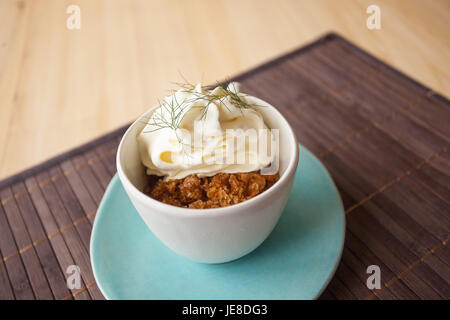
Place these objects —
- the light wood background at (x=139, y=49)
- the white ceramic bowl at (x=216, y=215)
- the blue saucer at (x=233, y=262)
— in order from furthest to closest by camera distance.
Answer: the light wood background at (x=139, y=49) → the blue saucer at (x=233, y=262) → the white ceramic bowl at (x=216, y=215)

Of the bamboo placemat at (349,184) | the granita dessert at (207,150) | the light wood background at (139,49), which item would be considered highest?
the granita dessert at (207,150)

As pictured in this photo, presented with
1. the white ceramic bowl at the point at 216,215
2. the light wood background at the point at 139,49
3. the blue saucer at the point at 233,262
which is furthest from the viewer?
the light wood background at the point at 139,49

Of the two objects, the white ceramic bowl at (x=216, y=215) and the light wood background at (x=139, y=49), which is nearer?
the white ceramic bowl at (x=216, y=215)

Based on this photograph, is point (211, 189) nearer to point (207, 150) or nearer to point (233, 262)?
point (207, 150)

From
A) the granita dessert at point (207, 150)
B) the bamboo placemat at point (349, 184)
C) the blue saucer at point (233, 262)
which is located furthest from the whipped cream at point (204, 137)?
the bamboo placemat at point (349, 184)

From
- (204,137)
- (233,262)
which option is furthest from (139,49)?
(233,262)

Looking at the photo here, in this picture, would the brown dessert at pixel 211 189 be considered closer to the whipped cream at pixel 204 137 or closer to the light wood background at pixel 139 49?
the whipped cream at pixel 204 137

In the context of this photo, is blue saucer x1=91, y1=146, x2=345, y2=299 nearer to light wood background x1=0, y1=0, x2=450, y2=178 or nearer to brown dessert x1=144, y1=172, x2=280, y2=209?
brown dessert x1=144, y1=172, x2=280, y2=209
